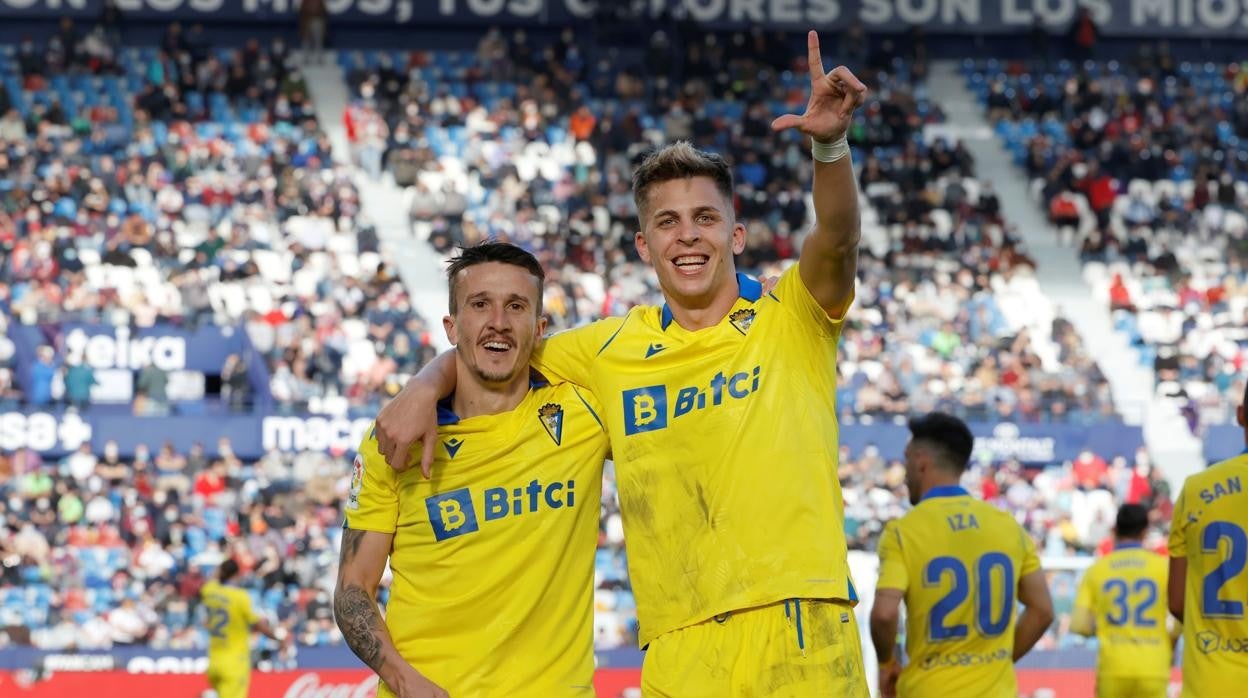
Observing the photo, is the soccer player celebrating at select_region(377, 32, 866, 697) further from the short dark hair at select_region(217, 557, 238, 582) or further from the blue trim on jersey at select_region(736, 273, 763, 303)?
the short dark hair at select_region(217, 557, 238, 582)

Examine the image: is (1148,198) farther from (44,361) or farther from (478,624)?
(478,624)

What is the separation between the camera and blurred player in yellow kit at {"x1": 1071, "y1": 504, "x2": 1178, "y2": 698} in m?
12.0

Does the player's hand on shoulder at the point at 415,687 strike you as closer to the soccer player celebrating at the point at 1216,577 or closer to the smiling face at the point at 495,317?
the smiling face at the point at 495,317

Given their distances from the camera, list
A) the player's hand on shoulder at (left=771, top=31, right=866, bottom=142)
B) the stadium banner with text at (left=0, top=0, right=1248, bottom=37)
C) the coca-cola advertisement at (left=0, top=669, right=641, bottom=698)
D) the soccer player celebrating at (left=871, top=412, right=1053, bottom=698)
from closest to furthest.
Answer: the player's hand on shoulder at (left=771, top=31, right=866, bottom=142), the soccer player celebrating at (left=871, top=412, right=1053, bottom=698), the coca-cola advertisement at (left=0, top=669, right=641, bottom=698), the stadium banner with text at (left=0, top=0, right=1248, bottom=37)

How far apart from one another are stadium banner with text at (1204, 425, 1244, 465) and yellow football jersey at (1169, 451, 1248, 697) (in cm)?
Result: 1819

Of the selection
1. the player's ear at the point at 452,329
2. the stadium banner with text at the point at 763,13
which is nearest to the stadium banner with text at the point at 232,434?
the stadium banner with text at the point at 763,13

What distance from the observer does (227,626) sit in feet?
52.1

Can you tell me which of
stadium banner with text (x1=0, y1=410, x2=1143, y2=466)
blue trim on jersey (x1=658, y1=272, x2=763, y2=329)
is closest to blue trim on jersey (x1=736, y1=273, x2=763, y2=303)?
blue trim on jersey (x1=658, y1=272, x2=763, y2=329)

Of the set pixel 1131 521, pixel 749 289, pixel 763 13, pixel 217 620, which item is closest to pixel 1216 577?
pixel 749 289

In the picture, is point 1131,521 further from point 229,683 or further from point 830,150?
point 229,683

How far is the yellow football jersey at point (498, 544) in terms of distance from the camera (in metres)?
5.67

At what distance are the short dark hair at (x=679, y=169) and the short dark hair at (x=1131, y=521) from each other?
683 centimetres

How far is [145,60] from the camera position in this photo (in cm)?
3253

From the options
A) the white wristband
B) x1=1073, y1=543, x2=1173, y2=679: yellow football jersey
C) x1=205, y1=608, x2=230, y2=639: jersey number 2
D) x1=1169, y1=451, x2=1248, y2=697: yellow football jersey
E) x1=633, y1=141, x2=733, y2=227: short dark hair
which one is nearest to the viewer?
the white wristband
